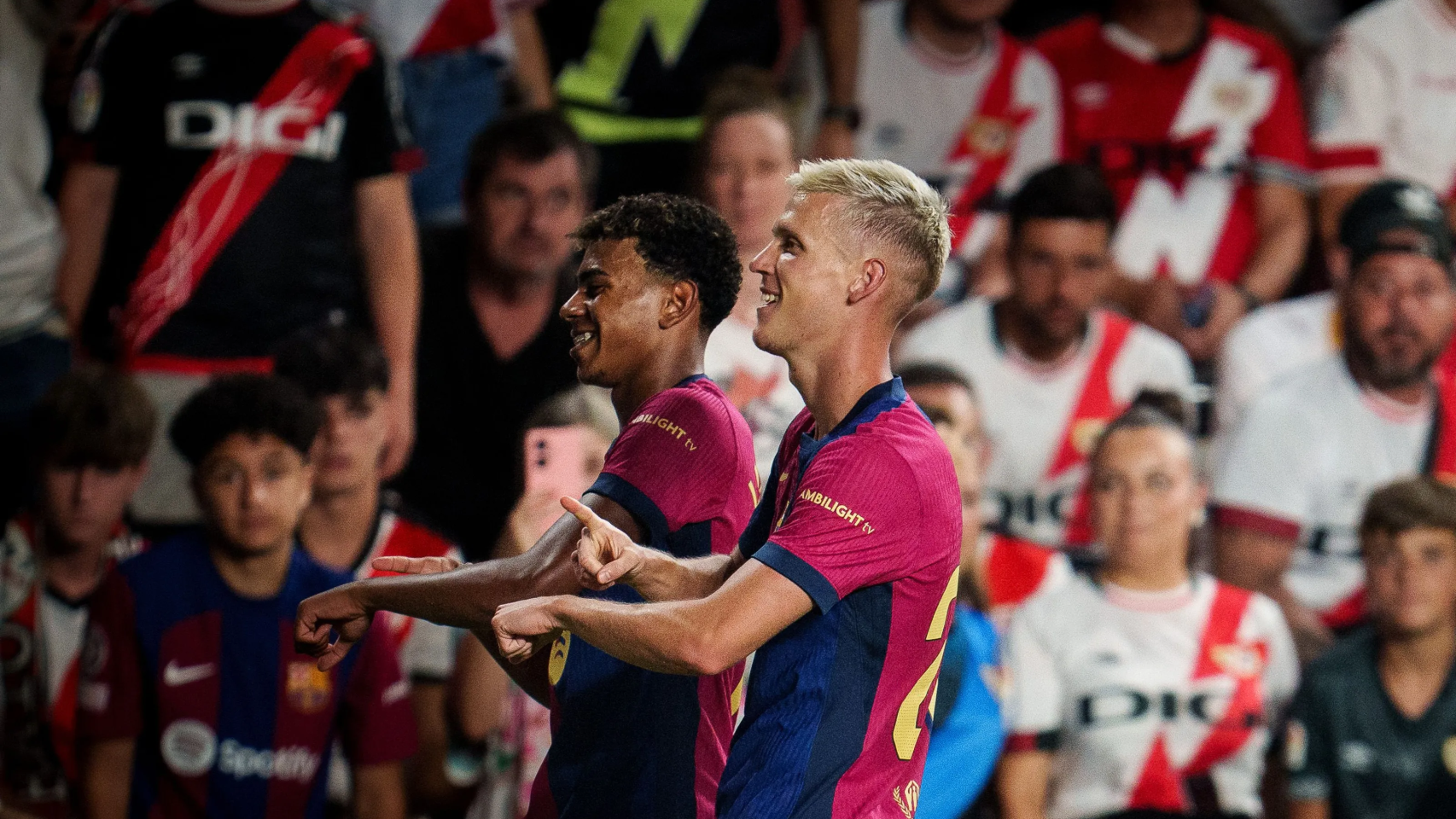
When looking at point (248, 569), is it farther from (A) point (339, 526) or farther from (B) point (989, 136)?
(B) point (989, 136)

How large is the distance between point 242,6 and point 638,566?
326cm

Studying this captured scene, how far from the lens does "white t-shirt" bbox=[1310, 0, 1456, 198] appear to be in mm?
6684

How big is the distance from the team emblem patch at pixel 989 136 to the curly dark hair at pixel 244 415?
296 cm

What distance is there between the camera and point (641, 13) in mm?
6242

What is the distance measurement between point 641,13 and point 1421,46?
2.99 m

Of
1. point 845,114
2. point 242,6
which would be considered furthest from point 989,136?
point 242,6

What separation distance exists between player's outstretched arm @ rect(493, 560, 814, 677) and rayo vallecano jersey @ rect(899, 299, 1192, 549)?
10.3 ft

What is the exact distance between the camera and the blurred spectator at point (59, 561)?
493cm

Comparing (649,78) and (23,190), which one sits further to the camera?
(649,78)

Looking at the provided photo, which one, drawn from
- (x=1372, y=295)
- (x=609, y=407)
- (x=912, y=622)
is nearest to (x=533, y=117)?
(x=609, y=407)

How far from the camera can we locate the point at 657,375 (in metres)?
3.20

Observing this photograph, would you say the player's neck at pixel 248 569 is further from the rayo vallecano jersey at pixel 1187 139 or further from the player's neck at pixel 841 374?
the rayo vallecano jersey at pixel 1187 139

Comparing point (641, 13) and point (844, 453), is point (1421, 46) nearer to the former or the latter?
point (641, 13)

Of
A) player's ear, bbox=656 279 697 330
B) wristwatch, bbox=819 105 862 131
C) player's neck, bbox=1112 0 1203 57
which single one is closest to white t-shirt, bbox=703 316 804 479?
wristwatch, bbox=819 105 862 131
